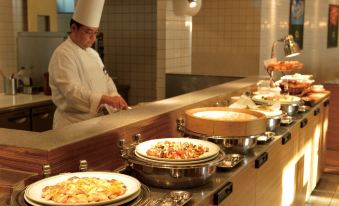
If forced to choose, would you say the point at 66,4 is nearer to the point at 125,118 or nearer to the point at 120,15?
the point at 120,15

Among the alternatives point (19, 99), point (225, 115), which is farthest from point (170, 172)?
point (19, 99)

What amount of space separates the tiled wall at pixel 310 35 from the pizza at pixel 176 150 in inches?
190

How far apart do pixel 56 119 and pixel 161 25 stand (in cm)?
229

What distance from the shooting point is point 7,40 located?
18.6ft

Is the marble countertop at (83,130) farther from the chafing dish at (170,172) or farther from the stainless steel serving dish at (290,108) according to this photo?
the stainless steel serving dish at (290,108)

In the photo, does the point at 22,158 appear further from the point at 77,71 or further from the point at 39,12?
the point at 39,12

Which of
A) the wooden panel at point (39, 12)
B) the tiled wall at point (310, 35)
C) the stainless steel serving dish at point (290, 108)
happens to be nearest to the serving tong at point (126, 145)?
the stainless steel serving dish at point (290, 108)

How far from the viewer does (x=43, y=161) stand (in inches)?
68.4

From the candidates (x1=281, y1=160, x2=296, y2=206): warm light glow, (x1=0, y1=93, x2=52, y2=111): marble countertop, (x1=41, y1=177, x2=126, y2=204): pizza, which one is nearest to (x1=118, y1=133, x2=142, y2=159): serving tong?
(x1=41, y1=177, x2=126, y2=204): pizza

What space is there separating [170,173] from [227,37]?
527 centimetres

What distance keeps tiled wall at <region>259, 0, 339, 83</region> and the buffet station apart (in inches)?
146

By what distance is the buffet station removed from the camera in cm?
162

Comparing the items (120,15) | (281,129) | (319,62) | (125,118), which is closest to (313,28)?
(319,62)

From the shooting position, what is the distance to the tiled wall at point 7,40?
5.61m
